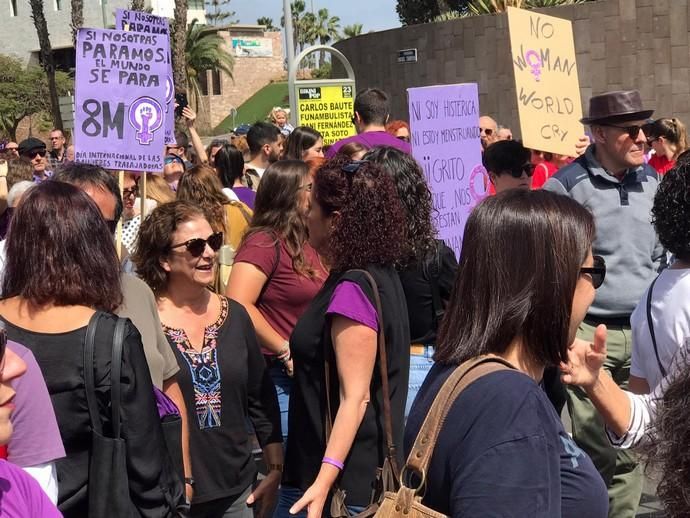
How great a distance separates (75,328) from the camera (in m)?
2.81

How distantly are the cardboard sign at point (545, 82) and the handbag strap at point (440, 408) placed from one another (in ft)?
12.8

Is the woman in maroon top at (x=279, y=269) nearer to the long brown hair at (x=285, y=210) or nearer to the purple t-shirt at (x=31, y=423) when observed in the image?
the long brown hair at (x=285, y=210)

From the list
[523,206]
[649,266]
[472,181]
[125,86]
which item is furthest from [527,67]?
[523,206]

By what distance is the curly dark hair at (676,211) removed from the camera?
10.4 feet

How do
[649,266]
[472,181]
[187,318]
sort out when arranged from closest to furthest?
[187,318] → [649,266] → [472,181]

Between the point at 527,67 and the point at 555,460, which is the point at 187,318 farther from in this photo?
the point at 527,67

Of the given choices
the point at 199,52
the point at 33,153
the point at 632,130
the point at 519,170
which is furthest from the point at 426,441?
the point at 199,52

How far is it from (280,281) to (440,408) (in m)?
2.51

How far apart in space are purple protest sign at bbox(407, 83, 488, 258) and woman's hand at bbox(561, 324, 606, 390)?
9.52 ft

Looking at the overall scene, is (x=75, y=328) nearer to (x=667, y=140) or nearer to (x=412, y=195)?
(x=412, y=195)

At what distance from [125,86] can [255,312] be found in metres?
2.36

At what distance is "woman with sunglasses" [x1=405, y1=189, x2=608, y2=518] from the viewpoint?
78.1 inches

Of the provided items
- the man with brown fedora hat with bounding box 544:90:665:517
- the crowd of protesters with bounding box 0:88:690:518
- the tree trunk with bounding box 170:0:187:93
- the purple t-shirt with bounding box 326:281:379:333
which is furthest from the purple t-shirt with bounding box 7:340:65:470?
the tree trunk with bounding box 170:0:187:93

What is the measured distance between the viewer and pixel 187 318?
3.92 metres
